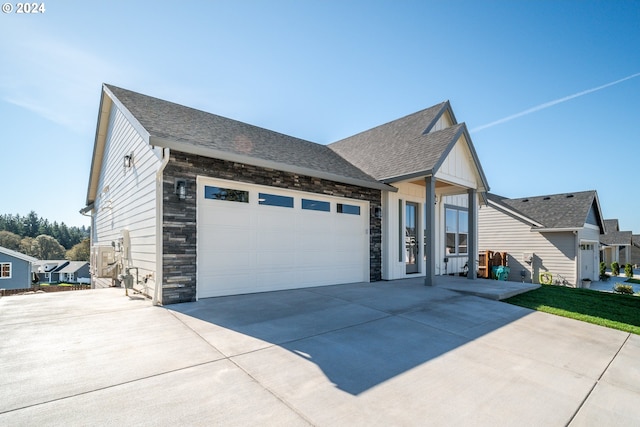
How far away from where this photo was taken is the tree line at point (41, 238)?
5181 cm

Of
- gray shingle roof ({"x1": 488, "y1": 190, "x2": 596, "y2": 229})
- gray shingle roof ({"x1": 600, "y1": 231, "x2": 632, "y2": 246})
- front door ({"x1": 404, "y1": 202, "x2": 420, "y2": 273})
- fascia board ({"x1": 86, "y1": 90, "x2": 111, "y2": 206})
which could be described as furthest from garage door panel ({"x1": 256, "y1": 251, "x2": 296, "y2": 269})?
gray shingle roof ({"x1": 600, "y1": 231, "x2": 632, "y2": 246})

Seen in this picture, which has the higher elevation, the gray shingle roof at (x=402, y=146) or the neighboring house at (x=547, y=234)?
the gray shingle roof at (x=402, y=146)

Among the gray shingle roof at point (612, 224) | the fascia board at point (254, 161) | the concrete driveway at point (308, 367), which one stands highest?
the fascia board at point (254, 161)

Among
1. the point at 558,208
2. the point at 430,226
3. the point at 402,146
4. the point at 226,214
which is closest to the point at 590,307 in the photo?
the point at 430,226

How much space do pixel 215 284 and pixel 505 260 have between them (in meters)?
16.6

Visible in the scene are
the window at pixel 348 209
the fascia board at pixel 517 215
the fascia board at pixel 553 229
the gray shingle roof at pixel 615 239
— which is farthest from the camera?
the gray shingle roof at pixel 615 239

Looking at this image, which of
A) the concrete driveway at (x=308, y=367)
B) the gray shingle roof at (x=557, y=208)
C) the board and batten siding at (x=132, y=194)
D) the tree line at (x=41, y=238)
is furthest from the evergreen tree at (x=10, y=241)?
the gray shingle roof at (x=557, y=208)

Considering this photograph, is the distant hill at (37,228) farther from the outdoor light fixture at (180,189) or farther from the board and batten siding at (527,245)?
the board and batten siding at (527,245)

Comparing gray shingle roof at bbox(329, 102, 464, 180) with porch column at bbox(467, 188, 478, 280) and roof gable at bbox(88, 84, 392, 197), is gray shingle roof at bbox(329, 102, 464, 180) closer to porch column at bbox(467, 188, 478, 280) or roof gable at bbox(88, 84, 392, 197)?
roof gable at bbox(88, 84, 392, 197)

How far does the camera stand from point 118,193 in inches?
364

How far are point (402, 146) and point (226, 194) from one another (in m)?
6.43

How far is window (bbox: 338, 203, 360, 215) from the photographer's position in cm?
861

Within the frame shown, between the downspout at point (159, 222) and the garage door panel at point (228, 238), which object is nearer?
the downspout at point (159, 222)

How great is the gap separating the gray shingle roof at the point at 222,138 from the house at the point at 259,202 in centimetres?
5
